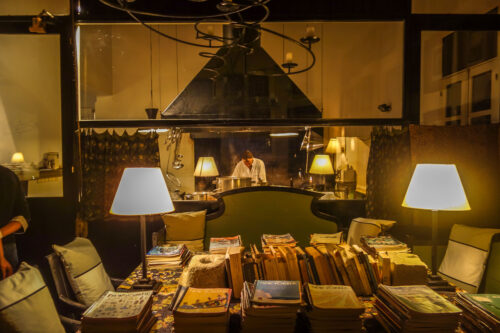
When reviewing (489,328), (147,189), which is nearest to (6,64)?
(147,189)

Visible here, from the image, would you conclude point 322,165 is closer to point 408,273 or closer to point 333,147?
point 333,147

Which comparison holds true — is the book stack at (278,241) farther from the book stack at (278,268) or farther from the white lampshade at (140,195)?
the white lampshade at (140,195)

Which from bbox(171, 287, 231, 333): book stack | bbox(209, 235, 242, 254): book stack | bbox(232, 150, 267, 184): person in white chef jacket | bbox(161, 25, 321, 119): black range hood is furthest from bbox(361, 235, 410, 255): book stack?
bbox(232, 150, 267, 184): person in white chef jacket

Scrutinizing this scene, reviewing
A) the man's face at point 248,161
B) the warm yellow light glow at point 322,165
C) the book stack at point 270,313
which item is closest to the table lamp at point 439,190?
the book stack at point 270,313

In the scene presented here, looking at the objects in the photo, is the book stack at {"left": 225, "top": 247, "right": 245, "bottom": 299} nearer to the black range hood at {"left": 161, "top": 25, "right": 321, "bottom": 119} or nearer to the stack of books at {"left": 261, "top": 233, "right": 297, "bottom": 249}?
the stack of books at {"left": 261, "top": 233, "right": 297, "bottom": 249}

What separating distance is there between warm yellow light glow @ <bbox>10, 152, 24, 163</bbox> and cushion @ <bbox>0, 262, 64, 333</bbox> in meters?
2.81

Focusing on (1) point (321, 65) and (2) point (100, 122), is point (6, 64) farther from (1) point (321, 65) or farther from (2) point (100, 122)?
(1) point (321, 65)

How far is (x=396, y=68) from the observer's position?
4387 millimetres

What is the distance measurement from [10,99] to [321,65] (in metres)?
4.07

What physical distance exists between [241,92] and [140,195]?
270 centimetres

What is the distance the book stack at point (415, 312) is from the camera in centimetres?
155

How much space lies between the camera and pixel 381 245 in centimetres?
259

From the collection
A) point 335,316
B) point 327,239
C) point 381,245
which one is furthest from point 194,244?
point 335,316

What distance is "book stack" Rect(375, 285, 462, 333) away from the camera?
1549 mm
